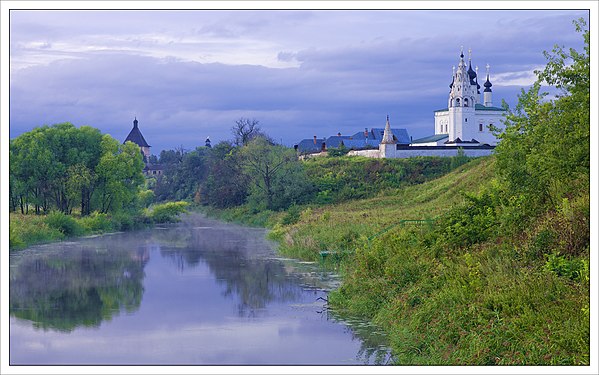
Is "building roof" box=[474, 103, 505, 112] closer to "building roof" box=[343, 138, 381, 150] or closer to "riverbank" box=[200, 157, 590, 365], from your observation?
"building roof" box=[343, 138, 381, 150]

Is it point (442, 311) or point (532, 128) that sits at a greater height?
point (532, 128)

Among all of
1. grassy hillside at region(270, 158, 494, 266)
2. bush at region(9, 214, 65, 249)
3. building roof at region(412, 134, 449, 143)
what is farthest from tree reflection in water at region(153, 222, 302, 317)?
building roof at region(412, 134, 449, 143)

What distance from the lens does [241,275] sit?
22.2 metres

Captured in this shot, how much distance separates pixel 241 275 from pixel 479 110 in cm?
5779

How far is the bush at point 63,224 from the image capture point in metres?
33.0

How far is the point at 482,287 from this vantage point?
12.0m

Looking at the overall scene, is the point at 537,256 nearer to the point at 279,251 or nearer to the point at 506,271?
the point at 506,271

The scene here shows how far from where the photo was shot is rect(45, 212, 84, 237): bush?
3303 centimetres

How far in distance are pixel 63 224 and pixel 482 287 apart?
969 inches

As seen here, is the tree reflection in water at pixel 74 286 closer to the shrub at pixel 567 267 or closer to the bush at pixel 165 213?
the shrub at pixel 567 267

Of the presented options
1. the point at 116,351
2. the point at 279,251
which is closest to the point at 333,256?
the point at 279,251

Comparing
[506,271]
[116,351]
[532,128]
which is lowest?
[116,351]

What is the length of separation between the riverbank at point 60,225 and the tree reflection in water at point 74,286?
204 cm

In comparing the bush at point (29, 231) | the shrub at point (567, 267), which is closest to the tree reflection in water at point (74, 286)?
the bush at point (29, 231)
